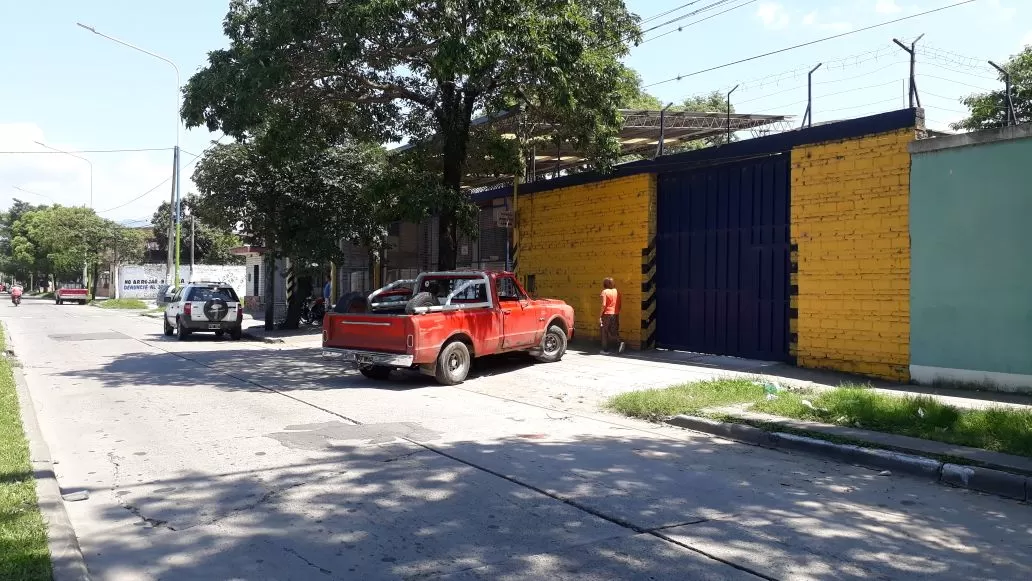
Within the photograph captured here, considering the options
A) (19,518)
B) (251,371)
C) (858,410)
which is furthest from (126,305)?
(858,410)

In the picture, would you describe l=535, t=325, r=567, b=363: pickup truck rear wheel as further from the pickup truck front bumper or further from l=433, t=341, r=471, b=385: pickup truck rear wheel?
the pickup truck front bumper

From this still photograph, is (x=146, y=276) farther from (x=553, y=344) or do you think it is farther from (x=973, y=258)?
(x=973, y=258)

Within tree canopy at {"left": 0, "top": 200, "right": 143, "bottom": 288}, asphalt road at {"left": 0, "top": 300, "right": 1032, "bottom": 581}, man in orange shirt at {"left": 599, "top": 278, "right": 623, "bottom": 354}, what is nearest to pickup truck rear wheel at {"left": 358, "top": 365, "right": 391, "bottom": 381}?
asphalt road at {"left": 0, "top": 300, "right": 1032, "bottom": 581}

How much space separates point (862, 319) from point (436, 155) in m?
10.1

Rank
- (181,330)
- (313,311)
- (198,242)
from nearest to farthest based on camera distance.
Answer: (181,330) < (313,311) < (198,242)

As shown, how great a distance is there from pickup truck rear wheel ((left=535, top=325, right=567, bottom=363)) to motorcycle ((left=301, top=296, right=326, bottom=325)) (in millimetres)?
13213

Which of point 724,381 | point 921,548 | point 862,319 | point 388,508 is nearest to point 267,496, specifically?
point 388,508

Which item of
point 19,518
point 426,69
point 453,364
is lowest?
point 19,518

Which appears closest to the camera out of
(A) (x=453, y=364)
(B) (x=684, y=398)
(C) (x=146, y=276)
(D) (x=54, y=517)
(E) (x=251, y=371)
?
(D) (x=54, y=517)

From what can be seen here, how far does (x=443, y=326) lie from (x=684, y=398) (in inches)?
156

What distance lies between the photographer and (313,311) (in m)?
26.2

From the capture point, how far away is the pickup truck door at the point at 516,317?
1326 cm

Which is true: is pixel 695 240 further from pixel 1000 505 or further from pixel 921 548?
pixel 921 548

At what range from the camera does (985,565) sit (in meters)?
4.55
